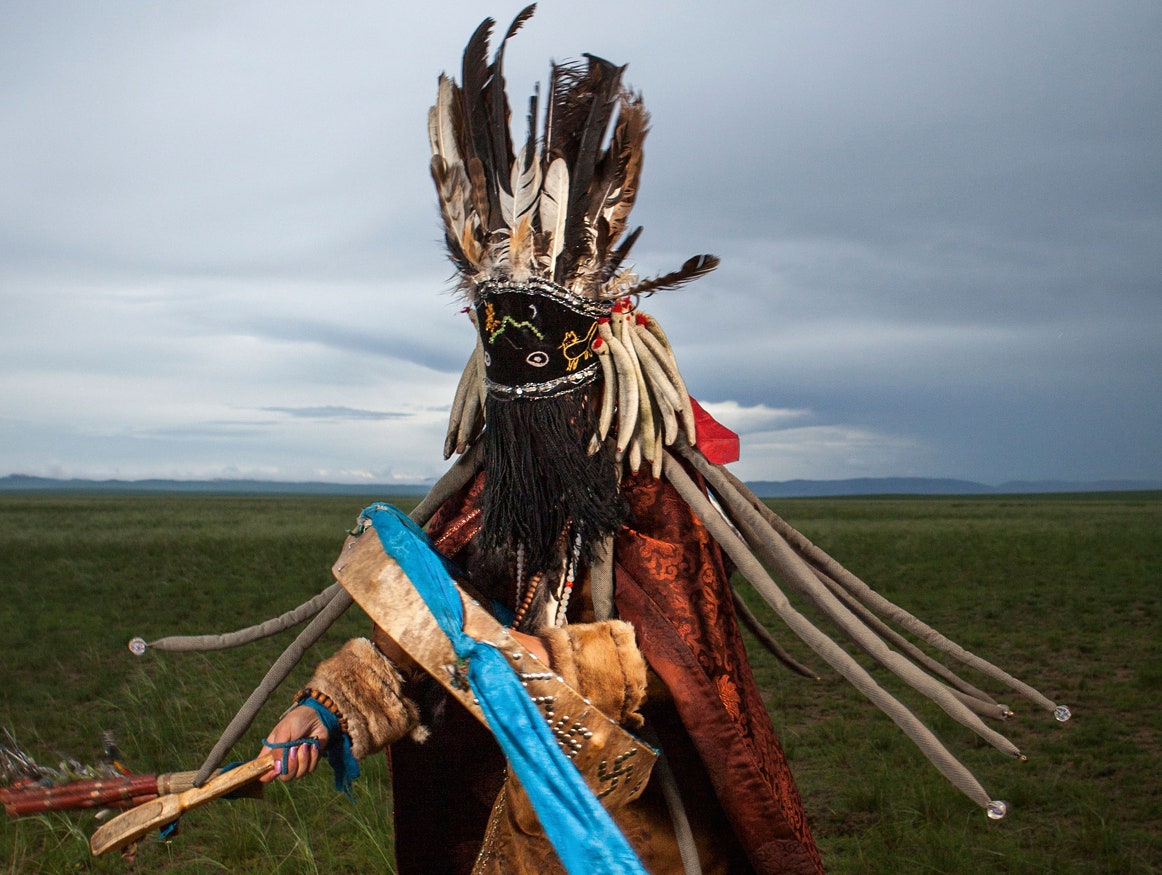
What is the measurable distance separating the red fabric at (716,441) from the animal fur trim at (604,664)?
618 millimetres

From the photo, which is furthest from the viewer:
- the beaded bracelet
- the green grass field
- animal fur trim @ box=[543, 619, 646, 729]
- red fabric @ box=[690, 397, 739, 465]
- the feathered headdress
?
the green grass field

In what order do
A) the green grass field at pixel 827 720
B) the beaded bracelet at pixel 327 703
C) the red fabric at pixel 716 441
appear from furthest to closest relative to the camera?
1. the green grass field at pixel 827 720
2. the red fabric at pixel 716 441
3. the beaded bracelet at pixel 327 703

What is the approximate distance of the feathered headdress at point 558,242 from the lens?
98.0 inches

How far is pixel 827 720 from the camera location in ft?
24.1

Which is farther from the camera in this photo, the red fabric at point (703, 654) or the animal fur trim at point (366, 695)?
the animal fur trim at point (366, 695)

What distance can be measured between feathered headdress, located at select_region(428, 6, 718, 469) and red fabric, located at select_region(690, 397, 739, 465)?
5 cm

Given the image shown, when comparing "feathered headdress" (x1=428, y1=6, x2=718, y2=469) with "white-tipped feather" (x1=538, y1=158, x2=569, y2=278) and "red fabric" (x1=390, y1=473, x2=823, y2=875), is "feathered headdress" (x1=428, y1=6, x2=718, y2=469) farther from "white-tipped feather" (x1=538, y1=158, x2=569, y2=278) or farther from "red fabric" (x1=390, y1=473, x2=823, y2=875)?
"red fabric" (x1=390, y1=473, x2=823, y2=875)

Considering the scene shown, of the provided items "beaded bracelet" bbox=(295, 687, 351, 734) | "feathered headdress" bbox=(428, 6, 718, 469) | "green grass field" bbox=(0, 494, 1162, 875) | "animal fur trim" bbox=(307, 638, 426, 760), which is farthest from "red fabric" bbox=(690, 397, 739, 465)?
"green grass field" bbox=(0, 494, 1162, 875)

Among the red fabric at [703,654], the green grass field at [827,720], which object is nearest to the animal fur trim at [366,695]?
the red fabric at [703,654]

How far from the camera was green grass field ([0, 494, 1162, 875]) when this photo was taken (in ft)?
15.6

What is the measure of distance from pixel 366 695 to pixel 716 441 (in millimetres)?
1219

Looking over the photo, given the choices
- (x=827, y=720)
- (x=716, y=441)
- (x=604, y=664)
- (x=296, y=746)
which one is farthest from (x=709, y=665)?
(x=827, y=720)

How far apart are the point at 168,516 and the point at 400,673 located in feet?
117

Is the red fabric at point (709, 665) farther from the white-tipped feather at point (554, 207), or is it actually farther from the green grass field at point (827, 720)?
the green grass field at point (827, 720)
